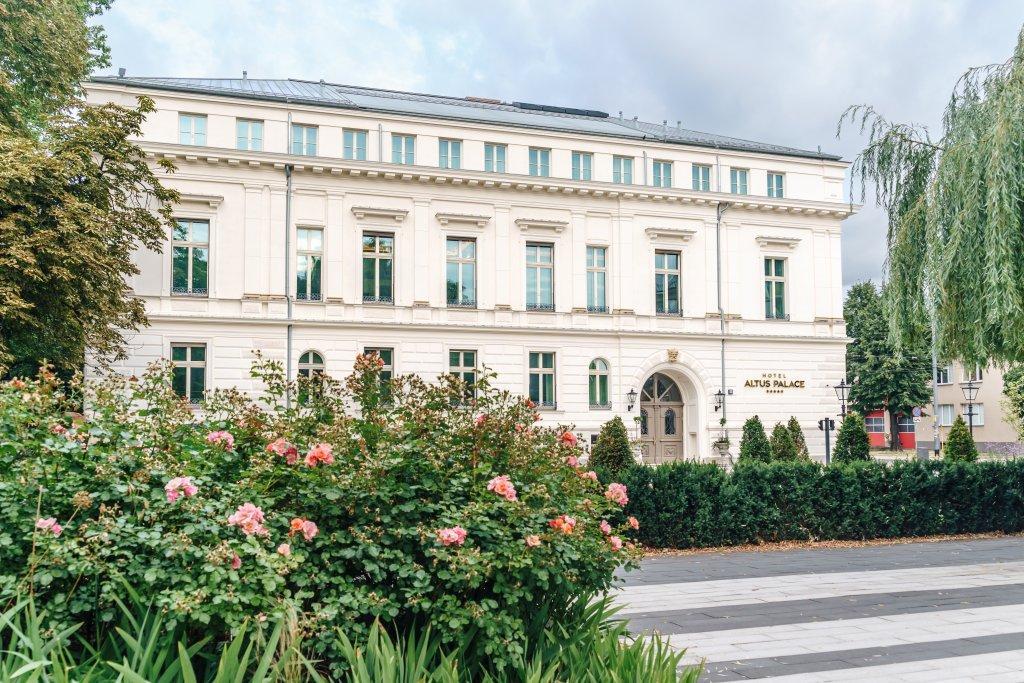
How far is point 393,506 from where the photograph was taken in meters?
4.44

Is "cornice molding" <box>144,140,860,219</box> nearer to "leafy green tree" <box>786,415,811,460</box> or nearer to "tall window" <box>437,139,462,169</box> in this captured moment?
"tall window" <box>437,139,462,169</box>

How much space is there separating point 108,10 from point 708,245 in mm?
24452

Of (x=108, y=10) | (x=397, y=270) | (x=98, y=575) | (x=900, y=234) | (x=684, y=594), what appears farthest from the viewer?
(x=397, y=270)

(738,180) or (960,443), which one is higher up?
(738,180)

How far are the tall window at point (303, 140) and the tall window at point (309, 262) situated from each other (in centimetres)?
292

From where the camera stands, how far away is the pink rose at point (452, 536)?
4.18m

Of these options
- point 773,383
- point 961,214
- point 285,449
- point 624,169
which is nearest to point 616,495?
point 285,449

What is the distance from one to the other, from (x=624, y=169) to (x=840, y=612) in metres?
28.7

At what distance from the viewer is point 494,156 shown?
33.7 m

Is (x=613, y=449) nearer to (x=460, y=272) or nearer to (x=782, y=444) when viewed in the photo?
(x=782, y=444)

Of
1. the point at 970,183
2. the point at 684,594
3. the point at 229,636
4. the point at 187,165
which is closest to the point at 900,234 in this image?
the point at 970,183

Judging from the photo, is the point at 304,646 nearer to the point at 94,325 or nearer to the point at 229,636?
the point at 229,636

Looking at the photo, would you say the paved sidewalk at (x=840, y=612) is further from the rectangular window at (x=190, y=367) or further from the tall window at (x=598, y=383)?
the rectangular window at (x=190, y=367)

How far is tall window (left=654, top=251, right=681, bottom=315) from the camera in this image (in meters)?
35.4
